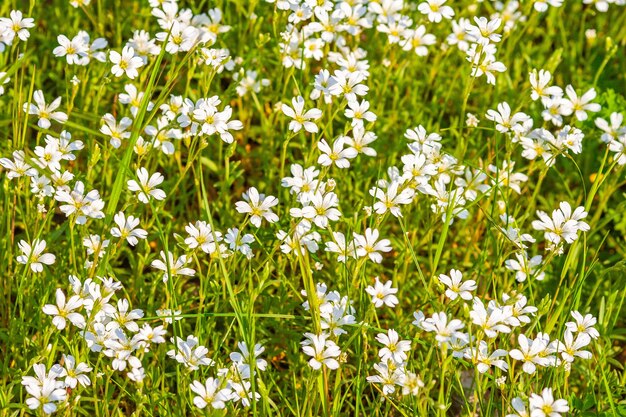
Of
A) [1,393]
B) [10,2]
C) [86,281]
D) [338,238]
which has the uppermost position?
[10,2]

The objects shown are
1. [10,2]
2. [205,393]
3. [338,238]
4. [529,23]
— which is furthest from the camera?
[529,23]

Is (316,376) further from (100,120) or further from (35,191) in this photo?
(100,120)

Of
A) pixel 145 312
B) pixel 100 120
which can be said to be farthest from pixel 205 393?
pixel 100 120

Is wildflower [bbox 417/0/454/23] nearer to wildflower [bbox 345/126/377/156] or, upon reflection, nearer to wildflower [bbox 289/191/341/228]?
wildflower [bbox 345/126/377/156]

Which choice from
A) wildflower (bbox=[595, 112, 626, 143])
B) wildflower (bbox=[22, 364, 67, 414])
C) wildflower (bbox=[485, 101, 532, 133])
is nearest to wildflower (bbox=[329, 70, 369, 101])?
wildflower (bbox=[485, 101, 532, 133])

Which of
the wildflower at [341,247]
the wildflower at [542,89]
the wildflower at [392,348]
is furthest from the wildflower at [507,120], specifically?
the wildflower at [392,348]

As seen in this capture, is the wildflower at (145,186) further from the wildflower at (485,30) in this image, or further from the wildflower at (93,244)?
the wildflower at (485,30)

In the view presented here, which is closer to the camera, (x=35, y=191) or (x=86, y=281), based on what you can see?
(x=86, y=281)
